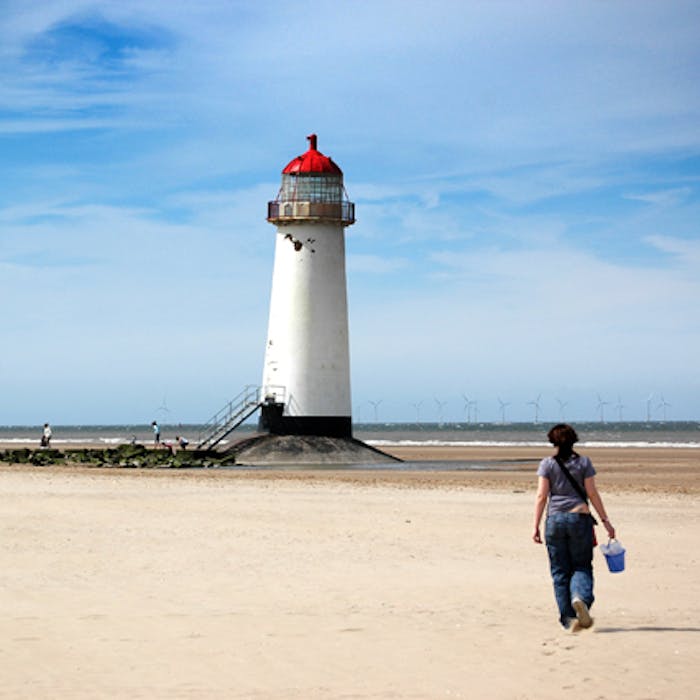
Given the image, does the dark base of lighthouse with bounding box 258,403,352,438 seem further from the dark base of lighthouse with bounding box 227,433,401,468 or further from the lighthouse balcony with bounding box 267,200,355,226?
the lighthouse balcony with bounding box 267,200,355,226

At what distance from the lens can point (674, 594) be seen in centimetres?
1282

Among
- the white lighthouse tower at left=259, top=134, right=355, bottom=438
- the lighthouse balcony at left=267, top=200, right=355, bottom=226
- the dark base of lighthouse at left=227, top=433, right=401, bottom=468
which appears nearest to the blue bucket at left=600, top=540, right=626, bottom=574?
the dark base of lighthouse at left=227, top=433, right=401, bottom=468

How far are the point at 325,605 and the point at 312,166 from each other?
103 feet

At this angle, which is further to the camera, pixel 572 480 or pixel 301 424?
pixel 301 424

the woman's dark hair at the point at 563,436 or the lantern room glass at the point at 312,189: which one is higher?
the lantern room glass at the point at 312,189

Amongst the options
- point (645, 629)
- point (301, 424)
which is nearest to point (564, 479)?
point (645, 629)

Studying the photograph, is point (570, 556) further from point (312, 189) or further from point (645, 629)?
point (312, 189)

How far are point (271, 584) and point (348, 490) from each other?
1368cm

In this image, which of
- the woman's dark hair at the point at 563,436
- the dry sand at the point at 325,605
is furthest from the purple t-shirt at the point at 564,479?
the dry sand at the point at 325,605

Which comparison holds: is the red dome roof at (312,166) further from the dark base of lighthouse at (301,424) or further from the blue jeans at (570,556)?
the blue jeans at (570,556)

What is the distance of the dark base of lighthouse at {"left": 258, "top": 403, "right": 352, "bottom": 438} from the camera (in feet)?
136

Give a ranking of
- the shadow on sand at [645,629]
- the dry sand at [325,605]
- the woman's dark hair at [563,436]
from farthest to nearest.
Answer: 1. the shadow on sand at [645,629]
2. the woman's dark hair at [563,436]
3. the dry sand at [325,605]

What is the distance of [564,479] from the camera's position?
10680mm

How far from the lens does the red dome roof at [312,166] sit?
1660 inches
